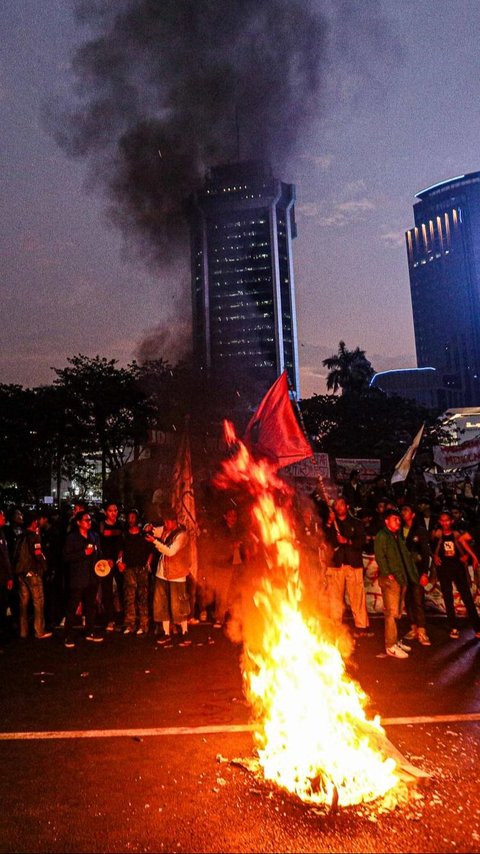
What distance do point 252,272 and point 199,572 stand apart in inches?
6054

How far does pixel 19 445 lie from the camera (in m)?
31.1

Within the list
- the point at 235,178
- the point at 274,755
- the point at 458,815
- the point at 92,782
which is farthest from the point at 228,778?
the point at 235,178

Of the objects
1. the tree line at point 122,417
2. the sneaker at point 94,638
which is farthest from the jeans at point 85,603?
the tree line at point 122,417

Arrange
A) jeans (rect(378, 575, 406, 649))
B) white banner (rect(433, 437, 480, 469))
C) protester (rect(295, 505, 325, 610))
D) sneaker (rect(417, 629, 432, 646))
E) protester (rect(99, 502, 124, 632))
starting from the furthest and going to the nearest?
1. white banner (rect(433, 437, 480, 469))
2. protester (rect(295, 505, 325, 610))
3. protester (rect(99, 502, 124, 632))
4. sneaker (rect(417, 629, 432, 646))
5. jeans (rect(378, 575, 406, 649))

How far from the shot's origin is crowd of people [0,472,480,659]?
791 cm

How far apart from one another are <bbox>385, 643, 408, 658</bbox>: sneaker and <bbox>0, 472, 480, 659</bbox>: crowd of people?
5 centimetres

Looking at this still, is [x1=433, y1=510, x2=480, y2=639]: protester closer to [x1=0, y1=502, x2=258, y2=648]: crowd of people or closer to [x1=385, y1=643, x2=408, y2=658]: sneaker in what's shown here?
[x1=385, y1=643, x2=408, y2=658]: sneaker

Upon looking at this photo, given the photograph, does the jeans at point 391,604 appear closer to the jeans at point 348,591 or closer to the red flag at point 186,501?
the jeans at point 348,591

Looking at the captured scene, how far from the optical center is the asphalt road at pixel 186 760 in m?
3.25

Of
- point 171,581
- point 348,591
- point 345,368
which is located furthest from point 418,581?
point 345,368

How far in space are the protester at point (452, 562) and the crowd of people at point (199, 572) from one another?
0.05 feet

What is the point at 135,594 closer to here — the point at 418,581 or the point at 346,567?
the point at 346,567

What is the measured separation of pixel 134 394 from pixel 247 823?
3010cm

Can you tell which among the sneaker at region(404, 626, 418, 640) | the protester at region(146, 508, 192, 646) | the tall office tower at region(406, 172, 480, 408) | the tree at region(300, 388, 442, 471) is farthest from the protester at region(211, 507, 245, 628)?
the tall office tower at region(406, 172, 480, 408)
